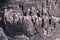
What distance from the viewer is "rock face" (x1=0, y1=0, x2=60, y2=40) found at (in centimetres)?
178

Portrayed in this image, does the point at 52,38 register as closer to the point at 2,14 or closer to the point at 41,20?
the point at 41,20

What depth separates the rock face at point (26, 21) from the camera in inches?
70.2

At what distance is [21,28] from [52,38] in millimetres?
335

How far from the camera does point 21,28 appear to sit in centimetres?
179

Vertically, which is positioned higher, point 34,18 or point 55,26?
point 34,18

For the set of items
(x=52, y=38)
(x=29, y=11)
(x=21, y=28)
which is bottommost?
(x=52, y=38)

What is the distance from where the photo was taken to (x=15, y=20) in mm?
1781

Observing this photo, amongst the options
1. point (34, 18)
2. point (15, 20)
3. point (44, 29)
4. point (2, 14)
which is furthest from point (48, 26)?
point (2, 14)

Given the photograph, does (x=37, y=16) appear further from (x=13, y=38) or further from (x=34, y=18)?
(x=13, y=38)

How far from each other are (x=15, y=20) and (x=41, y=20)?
0.26 metres

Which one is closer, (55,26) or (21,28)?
(21,28)

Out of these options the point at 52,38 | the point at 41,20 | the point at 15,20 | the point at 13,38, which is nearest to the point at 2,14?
the point at 15,20

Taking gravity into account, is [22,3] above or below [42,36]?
above

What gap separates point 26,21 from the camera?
1.79 meters
